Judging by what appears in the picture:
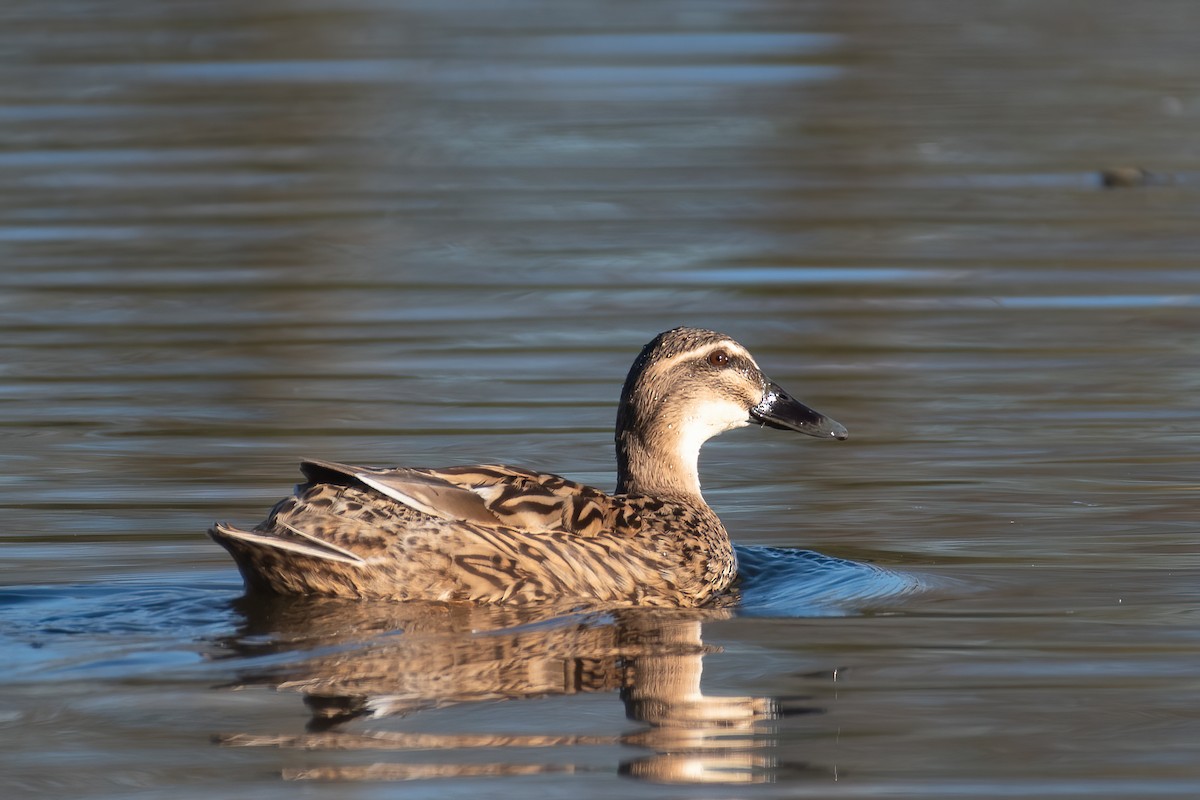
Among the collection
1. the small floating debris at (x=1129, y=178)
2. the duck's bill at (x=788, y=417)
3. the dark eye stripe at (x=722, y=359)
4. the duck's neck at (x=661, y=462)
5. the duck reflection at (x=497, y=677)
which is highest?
the small floating debris at (x=1129, y=178)

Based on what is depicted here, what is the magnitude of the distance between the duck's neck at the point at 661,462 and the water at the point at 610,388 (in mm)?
455

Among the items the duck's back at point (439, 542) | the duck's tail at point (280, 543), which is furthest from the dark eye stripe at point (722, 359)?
the duck's tail at point (280, 543)

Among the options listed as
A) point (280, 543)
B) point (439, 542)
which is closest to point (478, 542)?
point (439, 542)

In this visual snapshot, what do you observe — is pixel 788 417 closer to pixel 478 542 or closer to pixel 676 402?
pixel 676 402

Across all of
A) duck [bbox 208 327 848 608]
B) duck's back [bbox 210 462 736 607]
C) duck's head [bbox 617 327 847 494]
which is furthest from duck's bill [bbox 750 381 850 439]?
duck's back [bbox 210 462 736 607]

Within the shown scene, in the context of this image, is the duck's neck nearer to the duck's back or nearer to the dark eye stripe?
the dark eye stripe

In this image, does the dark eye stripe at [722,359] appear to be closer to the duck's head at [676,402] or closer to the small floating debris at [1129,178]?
the duck's head at [676,402]

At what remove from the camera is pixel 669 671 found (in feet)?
23.0

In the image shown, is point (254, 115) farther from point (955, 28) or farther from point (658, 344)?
point (658, 344)

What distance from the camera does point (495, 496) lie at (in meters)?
7.93

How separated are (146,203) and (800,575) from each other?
1067cm

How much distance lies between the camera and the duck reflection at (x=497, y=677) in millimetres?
6055

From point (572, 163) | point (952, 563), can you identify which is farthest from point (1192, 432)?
point (572, 163)

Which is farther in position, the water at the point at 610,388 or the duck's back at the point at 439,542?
the duck's back at the point at 439,542
